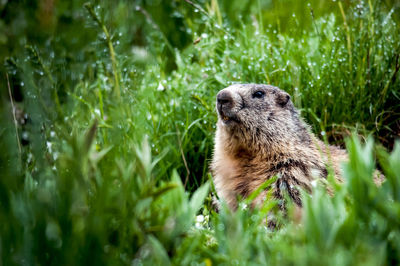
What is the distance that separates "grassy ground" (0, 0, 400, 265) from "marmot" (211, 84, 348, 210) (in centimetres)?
21

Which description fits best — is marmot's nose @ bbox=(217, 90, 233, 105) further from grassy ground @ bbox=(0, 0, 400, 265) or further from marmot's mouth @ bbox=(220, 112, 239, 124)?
grassy ground @ bbox=(0, 0, 400, 265)

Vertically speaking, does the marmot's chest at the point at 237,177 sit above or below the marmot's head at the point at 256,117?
below

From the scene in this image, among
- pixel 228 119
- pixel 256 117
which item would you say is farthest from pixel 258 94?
pixel 228 119

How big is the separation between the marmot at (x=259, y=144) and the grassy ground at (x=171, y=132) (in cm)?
21

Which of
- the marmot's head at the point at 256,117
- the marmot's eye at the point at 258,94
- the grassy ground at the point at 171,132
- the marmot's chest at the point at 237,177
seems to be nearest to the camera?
the grassy ground at the point at 171,132

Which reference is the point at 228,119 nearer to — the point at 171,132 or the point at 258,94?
the point at 258,94

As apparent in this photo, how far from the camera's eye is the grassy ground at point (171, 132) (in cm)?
137

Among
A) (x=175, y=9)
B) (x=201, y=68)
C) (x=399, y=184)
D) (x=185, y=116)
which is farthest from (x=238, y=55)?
(x=399, y=184)

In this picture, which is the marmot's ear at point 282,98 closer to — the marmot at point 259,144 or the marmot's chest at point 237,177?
the marmot at point 259,144

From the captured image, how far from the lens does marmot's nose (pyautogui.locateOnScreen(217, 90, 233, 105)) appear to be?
3209 mm

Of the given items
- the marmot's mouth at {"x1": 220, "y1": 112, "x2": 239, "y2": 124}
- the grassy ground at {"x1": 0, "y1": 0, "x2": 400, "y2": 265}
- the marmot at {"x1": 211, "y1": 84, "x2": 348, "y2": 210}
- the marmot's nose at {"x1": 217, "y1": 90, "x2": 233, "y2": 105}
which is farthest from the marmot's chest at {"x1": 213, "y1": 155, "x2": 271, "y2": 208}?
the marmot's nose at {"x1": 217, "y1": 90, "x2": 233, "y2": 105}

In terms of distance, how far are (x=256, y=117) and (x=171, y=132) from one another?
0.83m

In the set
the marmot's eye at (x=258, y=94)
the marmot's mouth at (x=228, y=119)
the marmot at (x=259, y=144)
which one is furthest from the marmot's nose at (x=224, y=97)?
the marmot's eye at (x=258, y=94)

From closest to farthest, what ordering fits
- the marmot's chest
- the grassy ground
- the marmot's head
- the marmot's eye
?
the grassy ground < the marmot's chest < the marmot's head < the marmot's eye
